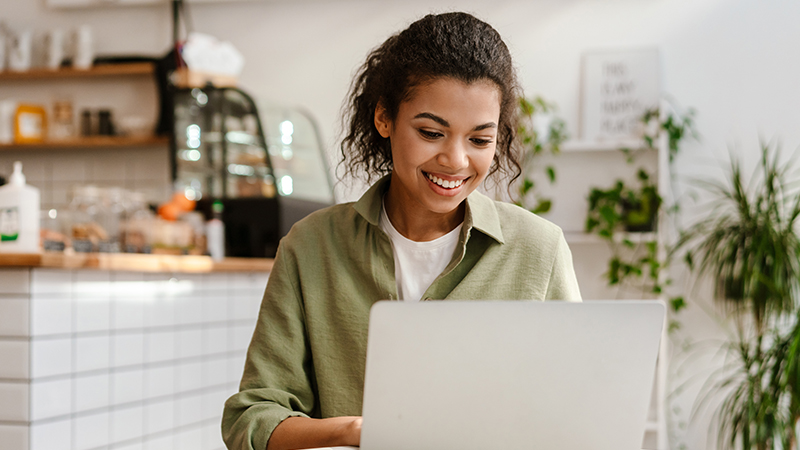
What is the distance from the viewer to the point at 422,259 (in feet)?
3.92

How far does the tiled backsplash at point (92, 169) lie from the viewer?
434 cm

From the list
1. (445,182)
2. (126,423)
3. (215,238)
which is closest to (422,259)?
(445,182)

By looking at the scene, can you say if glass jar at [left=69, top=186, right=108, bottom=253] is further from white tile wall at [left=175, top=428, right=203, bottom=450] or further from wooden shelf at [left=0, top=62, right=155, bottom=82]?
wooden shelf at [left=0, top=62, right=155, bottom=82]

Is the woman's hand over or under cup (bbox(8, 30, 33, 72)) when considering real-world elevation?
under

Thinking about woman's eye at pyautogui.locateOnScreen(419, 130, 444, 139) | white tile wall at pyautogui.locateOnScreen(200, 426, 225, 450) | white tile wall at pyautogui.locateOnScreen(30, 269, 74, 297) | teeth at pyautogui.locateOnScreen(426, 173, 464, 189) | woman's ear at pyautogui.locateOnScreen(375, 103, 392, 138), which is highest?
woman's ear at pyautogui.locateOnScreen(375, 103, 392, 138)

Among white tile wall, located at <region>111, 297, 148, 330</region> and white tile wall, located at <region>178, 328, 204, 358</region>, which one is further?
white tile wall, located at <region>178, 328, 204, 358</region>

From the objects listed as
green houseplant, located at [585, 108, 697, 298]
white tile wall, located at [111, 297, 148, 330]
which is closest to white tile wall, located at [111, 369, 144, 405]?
white tile wall, located at [111, 297, 148, 330]

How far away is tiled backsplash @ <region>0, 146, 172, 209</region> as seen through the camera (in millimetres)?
4344

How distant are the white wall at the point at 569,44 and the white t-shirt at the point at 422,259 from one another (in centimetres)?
183

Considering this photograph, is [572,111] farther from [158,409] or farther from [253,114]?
[158,409]

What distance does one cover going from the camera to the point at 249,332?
3164 millimetres

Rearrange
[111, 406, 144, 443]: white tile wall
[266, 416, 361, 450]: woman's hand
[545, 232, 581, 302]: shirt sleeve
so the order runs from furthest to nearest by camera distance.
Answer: [111, 406, 144, 443]: white tile wall, [545, 232, 581, 302]: shirt sleeve, [266, 416, 361, 450]: woman's hand

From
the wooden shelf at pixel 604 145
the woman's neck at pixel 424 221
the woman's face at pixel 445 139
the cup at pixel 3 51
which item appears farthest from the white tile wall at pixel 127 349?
the cup at pixel 3 51

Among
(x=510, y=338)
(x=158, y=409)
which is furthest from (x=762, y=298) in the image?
(x=510, y=338)
